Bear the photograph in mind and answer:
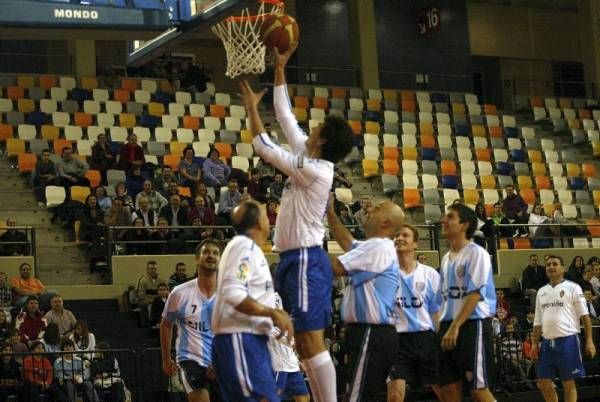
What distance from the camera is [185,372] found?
30.9ft

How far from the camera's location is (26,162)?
20.4 meters

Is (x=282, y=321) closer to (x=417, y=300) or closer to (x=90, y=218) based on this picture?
(x=417, y=300)

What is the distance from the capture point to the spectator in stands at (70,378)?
1316 cm

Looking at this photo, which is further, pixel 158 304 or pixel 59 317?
pixel 158 304

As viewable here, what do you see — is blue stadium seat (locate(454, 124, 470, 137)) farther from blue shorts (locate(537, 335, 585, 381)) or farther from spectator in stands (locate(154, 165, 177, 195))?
blue shorts (locate(537, 335, 585, 381))

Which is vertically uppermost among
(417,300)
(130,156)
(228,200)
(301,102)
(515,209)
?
(301,102)

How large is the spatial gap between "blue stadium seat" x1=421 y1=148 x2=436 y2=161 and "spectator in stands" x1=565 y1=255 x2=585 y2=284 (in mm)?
5665

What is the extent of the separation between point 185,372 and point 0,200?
11.1 meters

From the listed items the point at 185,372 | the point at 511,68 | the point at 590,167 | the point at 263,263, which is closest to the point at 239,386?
the point at 263,263

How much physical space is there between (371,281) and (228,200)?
35.2ft

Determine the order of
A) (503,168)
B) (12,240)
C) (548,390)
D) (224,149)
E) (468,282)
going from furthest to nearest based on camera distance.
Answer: (503,168) → (224,149) → (12,240) → (548,390) → (468,282)

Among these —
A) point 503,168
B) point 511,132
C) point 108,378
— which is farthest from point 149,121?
point 108,378

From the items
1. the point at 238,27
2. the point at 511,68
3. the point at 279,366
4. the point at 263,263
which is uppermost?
the point at 511,68

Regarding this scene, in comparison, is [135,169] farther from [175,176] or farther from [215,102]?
[215,102]
